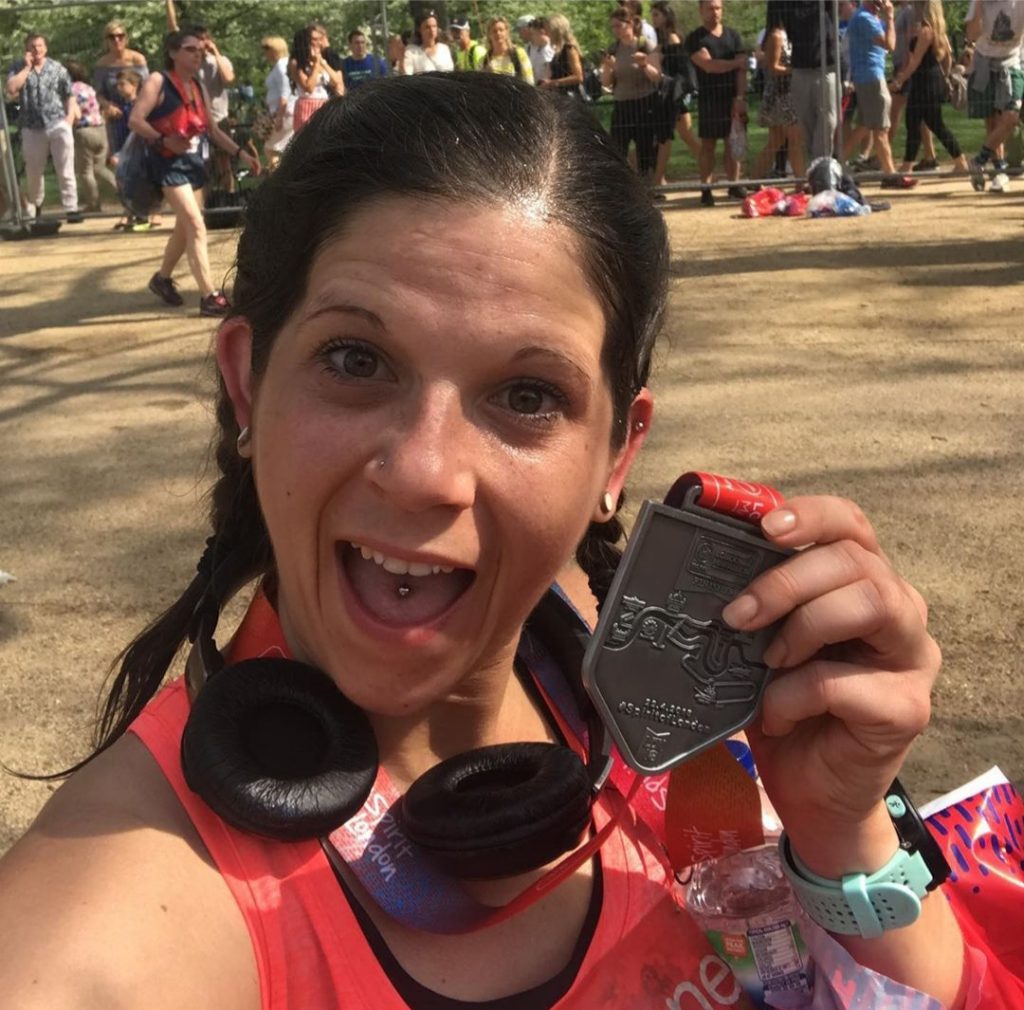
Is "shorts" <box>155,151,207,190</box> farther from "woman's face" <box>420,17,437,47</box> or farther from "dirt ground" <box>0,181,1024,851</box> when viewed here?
"woman's face" <box>420,17,437,47</box>

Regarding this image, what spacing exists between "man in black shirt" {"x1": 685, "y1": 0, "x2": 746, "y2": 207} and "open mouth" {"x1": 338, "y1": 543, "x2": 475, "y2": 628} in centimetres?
1280

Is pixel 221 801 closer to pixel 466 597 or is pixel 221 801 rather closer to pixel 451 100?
pixel 466 597

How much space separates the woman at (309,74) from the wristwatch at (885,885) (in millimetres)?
11497

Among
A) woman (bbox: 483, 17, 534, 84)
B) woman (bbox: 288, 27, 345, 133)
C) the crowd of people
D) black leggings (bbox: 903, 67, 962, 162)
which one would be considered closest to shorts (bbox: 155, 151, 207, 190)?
woman (bbox: 288, 27, 345, 133)

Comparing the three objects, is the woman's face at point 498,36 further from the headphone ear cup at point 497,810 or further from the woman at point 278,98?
the headphone ear cup at point 497,810

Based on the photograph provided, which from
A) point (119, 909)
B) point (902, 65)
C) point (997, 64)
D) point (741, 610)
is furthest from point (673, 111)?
point (119, 909)

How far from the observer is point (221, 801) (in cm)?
139

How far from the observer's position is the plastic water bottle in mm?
1656

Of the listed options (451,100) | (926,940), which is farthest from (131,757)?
(926,940)

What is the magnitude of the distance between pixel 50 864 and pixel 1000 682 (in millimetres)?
3064

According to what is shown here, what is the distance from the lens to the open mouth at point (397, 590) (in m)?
1.52

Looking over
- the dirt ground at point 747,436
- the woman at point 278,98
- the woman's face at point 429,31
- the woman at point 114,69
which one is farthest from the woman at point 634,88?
the woman at point 114,69

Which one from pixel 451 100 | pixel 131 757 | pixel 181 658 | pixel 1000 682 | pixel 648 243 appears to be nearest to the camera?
pixel 131 757

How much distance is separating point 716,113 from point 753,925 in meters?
13.2
